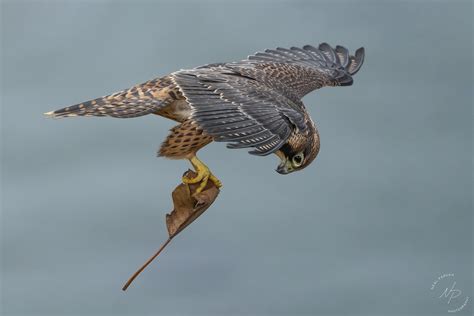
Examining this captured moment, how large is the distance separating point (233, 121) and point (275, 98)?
107 cm

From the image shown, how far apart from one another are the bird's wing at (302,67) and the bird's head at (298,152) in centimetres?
85

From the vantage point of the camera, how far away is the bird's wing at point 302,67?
16.8m

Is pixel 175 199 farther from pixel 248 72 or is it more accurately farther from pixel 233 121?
pixel 248 72

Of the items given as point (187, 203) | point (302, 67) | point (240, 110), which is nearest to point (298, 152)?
point (240, 110)

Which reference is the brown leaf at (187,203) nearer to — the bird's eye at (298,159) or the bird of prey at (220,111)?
the bird of prey at (220,111)

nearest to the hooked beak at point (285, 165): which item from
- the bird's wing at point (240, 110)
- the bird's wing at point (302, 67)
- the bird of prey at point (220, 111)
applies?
the bird of prey at point (220, 111)

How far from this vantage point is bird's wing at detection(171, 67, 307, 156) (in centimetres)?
1433

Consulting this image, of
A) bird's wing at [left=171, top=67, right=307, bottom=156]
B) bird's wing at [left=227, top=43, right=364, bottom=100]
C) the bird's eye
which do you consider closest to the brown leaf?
bird's wing at [left=171, top=67, right=307, bottom=156]

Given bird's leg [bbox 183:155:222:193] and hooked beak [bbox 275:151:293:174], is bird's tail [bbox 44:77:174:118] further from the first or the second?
hooked beak [bbox 275:151:293:174]

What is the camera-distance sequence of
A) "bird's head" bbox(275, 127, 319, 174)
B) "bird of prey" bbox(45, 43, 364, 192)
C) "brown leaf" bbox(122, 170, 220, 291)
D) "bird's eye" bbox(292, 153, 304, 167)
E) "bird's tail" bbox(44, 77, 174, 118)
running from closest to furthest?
"brown leaf" bbox(122, 170, 220, 291) → "bird of prey" bbox(45, 43, 364, 192) → "bird's tail" bbox(44, 77, 174, 118) → "bird's head" bbox(275, 127, 319, 174) → "bird's eye" bbox(292, 153, 304, 167)

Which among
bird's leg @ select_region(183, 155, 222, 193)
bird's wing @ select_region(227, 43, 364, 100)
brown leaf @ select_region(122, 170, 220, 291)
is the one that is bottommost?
brown leaf @ select_region(122, 170, 220, 291)

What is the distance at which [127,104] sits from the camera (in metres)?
15.2

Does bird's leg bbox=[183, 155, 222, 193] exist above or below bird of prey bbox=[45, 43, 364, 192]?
below

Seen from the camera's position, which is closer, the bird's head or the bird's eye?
the bird's head
